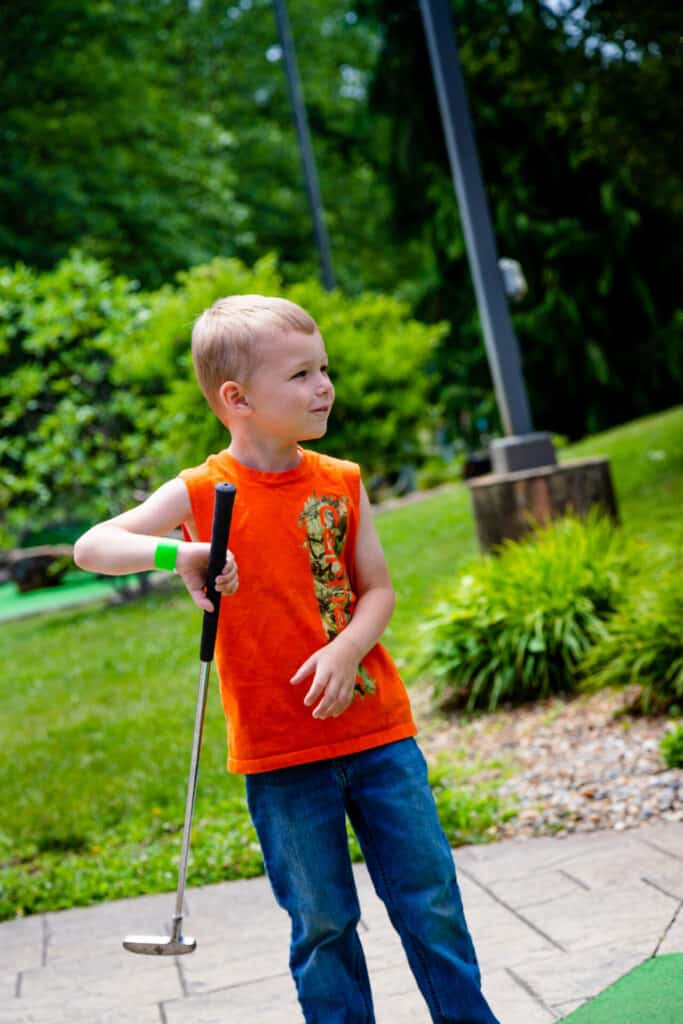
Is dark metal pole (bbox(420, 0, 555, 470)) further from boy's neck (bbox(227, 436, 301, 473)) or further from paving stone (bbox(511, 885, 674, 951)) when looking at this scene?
boy's neck (bbox(227, 436, 301, 473))

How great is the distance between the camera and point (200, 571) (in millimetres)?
2016

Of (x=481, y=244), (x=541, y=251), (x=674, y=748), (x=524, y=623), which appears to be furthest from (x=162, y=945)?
(x=541, y=251)

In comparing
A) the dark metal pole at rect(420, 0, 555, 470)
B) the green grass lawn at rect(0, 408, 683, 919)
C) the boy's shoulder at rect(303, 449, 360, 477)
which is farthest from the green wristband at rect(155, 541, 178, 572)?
the dark metal pole at rect(420, 0, 555, 470)

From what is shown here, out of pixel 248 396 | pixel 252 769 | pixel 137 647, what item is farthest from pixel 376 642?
pixel 137 647

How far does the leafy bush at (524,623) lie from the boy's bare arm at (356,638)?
9.90ft

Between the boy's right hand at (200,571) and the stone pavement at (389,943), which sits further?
the stone pavement at (389,943)

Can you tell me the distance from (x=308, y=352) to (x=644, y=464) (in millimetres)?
8760

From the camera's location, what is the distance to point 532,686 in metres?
5.26

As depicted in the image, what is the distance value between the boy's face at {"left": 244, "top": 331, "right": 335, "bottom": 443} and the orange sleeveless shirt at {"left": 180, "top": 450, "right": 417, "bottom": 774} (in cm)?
10

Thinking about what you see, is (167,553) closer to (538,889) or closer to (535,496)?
(538,889)

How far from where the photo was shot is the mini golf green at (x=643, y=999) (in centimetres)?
242

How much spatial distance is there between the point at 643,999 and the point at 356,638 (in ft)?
3.46

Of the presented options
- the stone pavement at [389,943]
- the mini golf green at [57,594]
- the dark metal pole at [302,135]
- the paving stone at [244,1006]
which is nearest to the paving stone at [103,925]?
the stone pavement at [389,943]

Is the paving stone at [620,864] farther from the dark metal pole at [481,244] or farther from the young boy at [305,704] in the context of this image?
the dark metal pole at [481,244]
